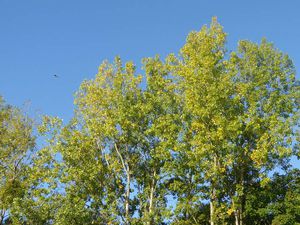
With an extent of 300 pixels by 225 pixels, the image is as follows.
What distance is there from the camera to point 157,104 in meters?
38.7

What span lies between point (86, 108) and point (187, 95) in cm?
993

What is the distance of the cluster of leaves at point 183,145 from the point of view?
112 ft

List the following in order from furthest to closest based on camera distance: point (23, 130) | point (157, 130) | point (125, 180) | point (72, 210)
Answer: point (23, 130) → point (125, 180) → point (157, 130) → point (72, 210)

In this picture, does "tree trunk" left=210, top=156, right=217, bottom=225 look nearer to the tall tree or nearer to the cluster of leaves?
the cluster of leaves

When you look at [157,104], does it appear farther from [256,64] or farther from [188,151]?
[256,64]

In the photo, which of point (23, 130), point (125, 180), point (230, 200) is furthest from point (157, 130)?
point (23, 130)

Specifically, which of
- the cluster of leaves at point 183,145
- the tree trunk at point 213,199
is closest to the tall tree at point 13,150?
the cluster of leaves at point 183,145

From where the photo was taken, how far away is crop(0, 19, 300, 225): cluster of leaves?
34281mm

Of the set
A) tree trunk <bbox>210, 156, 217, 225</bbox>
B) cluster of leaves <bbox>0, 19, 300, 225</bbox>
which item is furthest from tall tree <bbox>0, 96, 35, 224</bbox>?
tree trunk <bbox>210, 156, 217, 225</bbox>

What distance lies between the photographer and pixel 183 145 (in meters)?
34.7

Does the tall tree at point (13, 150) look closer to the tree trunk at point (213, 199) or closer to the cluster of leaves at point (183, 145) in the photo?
the cluster of leaves at point (183, 145)

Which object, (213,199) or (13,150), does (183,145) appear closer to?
(213,199)

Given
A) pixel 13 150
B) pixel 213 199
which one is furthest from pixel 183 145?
pixel 13 150

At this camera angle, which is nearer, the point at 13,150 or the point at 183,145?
the point at 183,145
